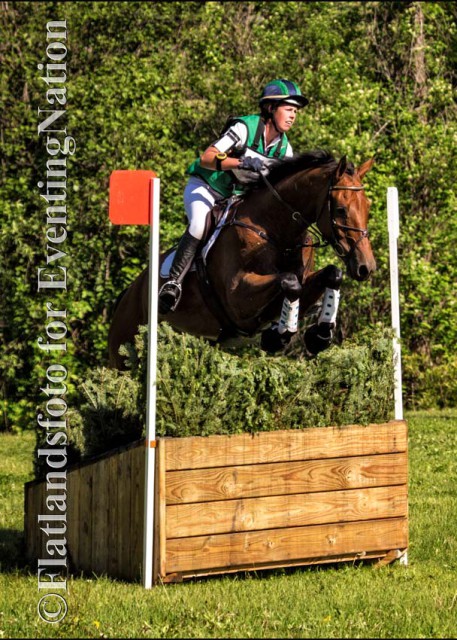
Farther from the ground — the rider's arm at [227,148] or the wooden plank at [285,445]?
the rider's arm at [227,148]

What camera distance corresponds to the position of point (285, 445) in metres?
6.34

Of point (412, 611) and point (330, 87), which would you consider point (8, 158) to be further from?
point (412, 611)

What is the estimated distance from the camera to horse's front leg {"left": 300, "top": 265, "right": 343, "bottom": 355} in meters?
7.34

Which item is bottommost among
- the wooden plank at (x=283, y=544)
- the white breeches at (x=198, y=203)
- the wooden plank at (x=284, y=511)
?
the wooden plank at (x=283, y=544)

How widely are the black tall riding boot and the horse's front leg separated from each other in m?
1.10

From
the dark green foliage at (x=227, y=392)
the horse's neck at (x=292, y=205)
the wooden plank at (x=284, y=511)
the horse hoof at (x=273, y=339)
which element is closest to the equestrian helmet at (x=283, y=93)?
the horse's neck at (x=292, y=205)

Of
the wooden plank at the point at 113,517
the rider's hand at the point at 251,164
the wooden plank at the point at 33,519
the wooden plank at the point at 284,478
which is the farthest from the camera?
the rider's hand at the point at 251,164

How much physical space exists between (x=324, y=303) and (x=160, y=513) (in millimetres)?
2065

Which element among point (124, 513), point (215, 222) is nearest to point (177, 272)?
point (215, 222)

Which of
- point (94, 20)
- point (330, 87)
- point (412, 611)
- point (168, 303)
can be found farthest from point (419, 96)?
point (412, 611)

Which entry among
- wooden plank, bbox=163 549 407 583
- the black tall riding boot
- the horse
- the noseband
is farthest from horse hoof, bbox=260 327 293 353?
wooden plank, bbox=163 549 407 583

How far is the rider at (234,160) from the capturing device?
25.6ft

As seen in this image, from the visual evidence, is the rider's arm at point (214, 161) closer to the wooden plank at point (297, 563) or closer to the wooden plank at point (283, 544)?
the wooden plank at point (283, 544)

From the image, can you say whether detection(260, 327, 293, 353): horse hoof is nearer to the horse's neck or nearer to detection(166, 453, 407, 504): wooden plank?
the horse's neck
